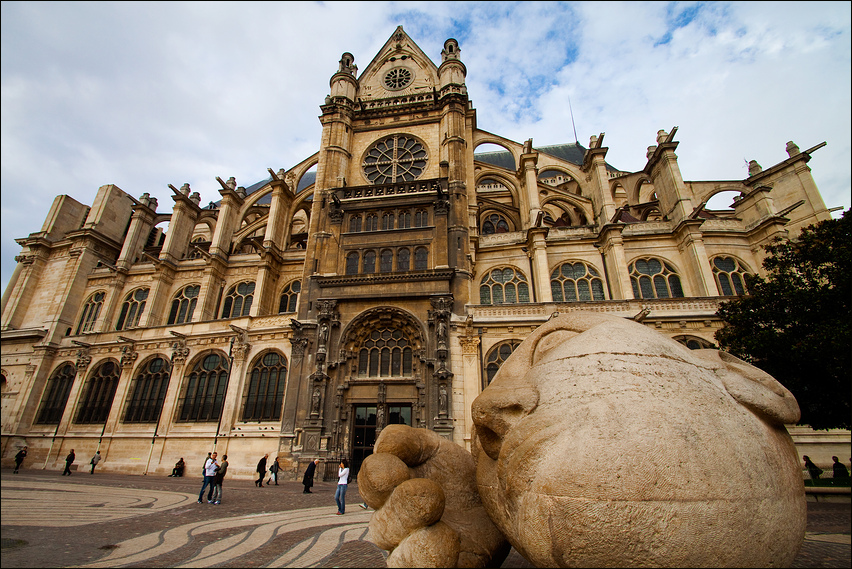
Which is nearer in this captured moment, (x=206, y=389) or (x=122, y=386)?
(x=206, y=389)

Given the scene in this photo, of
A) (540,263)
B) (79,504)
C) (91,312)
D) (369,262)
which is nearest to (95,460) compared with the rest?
(91,312)

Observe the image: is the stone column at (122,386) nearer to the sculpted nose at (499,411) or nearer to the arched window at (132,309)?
the arched window at (132,309)

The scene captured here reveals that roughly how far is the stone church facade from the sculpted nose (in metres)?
13.8

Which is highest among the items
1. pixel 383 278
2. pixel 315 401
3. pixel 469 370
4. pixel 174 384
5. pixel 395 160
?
pixel 395 160

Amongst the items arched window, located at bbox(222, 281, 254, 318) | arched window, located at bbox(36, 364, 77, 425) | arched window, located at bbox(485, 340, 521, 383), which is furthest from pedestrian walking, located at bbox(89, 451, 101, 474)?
arched window, located at bbox(485, 340, 521, 383)

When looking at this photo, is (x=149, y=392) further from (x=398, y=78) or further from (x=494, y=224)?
(x=398, y=78)

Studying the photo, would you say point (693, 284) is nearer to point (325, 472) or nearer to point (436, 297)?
point (436, 297)

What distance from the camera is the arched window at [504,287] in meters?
21.6

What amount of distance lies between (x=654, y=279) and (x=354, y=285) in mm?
16109

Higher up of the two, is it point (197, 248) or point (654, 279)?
point (197, 248)

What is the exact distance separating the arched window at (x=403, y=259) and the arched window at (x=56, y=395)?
21.0m

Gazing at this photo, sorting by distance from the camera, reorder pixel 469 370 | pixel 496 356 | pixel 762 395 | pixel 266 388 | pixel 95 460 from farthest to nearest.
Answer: pixel 266 388
pixel 95 460
pixel 496 356
pixel 469 370
pixel 762 395

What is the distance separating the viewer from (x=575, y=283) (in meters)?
21.7

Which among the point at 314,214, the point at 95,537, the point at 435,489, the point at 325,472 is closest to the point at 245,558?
the point at 95,537
